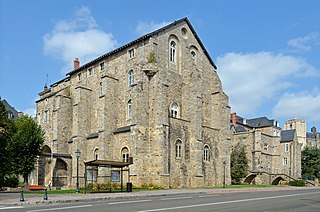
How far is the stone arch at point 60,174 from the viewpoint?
44.0m

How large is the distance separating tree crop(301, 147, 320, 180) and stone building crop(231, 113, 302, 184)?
5.73 metres

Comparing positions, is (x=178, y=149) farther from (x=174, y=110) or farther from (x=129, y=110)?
(x=129, y=110)

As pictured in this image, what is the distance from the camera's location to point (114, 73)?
149ft

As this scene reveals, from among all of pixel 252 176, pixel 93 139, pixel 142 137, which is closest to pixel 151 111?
pixel 142 137

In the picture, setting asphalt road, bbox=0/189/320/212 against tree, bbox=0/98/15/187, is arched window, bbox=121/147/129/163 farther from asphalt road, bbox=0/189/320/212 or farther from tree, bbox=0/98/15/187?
asphalt road, bbox=0/189/320/212

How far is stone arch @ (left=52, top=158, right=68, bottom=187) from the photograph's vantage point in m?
44.0

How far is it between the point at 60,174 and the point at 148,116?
43.6 ft

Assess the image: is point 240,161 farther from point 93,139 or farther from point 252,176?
point 93,139

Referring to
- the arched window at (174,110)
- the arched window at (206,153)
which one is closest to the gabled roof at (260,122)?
the arched window at (206,153)

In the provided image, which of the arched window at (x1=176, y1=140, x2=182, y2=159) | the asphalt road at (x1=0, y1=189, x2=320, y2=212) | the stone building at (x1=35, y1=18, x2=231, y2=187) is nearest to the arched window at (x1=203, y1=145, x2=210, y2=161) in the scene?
the stone building at (x1=35, y1=18, x2=231, y2=187)

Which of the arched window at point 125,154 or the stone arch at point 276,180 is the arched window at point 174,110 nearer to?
the arched window at point 125,154

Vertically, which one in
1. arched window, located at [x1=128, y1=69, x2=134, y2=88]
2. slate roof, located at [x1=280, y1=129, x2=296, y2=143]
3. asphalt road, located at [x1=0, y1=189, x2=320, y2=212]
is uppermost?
arched window, located at [x1=128, y1=69, x2=134, y2=88]

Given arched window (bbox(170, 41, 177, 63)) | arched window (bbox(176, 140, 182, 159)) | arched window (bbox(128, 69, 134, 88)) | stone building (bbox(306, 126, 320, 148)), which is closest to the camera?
arched window (bbox(176, 140, 182, 159))

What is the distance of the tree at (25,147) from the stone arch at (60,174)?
603 cm
